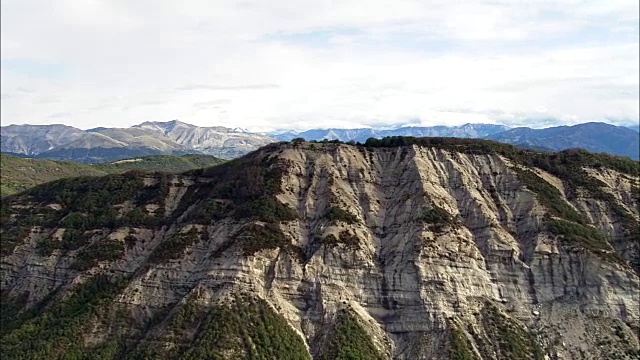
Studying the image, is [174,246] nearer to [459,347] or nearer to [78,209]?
[78,209]

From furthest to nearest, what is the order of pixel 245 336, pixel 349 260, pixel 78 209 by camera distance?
1. pixel 78 209
2. pixel 349 260
3. pixel 245 336

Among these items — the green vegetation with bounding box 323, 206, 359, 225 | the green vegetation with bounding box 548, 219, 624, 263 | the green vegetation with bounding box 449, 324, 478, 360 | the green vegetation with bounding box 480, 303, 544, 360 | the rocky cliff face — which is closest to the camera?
the green vegetation with bounding box 449, 324, 478, 360

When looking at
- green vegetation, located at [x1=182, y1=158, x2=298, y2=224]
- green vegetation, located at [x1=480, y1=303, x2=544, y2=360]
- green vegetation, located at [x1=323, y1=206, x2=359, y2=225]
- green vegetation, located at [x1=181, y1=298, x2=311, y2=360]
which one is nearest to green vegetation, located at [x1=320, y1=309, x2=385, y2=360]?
green vegetation, located at [x1=181, y1=298, x2=311, y2=360]

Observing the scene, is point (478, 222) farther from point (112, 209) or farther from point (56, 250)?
point (56, 250)

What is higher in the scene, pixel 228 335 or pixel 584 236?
pixel 584 236

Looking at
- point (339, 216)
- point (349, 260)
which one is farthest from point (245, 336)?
point (339, 216)

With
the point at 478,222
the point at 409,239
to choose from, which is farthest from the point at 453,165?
the point at 409,239

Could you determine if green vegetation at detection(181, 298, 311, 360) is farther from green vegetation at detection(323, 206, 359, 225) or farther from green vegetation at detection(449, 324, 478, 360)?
green vegetation at detection(449, 324, 478, 360)
